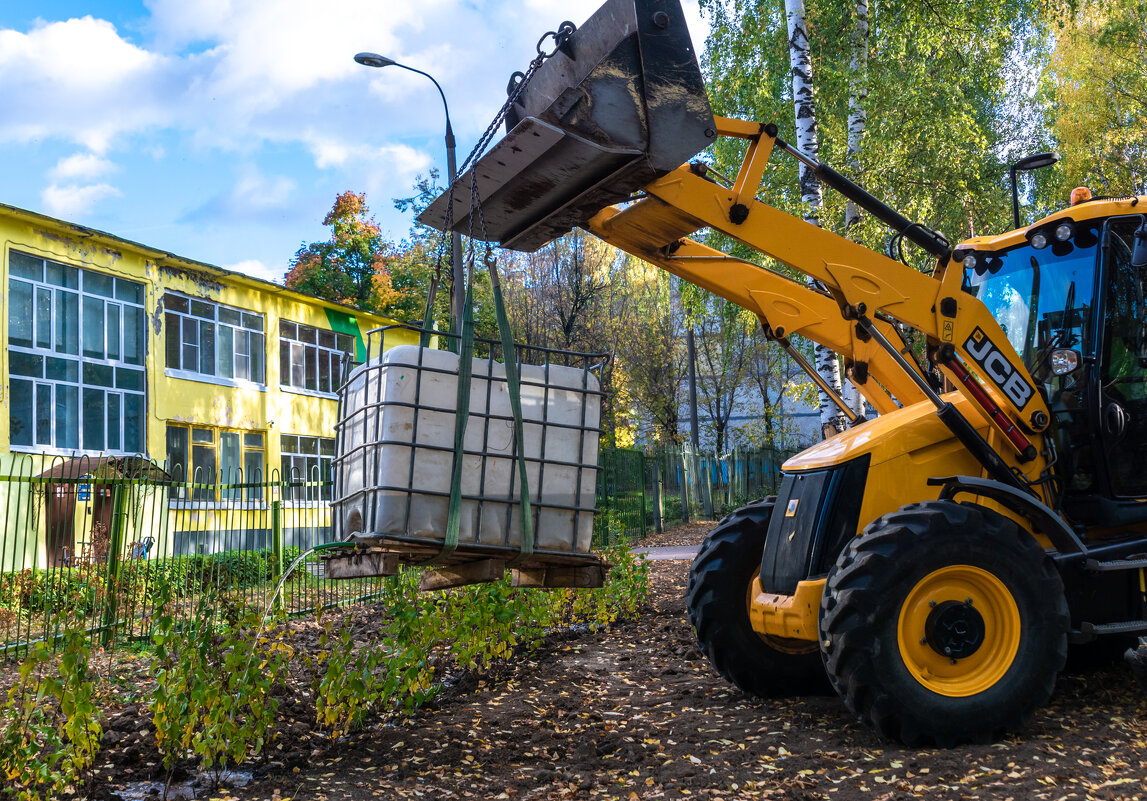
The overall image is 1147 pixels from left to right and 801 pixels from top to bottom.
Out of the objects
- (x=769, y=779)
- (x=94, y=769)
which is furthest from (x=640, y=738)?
(x=94, y=769)

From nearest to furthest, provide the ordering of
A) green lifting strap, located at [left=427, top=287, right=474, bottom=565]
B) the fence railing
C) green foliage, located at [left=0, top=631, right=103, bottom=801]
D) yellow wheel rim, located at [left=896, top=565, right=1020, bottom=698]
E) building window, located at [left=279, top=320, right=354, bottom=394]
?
green foliage, located at [left=0, top=631, right=103, bottom=801], green lifting strap, located at [left=427, top=287, right=474, bottom=565], yellow wheel rim, located at [left=896, top=565, right=1020, bottom=698], the fence railing, building window, located at [left=279, top=320, right=354, bottom=394]

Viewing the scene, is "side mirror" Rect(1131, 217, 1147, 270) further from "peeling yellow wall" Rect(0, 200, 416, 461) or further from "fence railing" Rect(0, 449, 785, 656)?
"peeling yellow wall" Rect(0, 200, 416, 461)

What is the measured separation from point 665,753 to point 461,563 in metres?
1.53

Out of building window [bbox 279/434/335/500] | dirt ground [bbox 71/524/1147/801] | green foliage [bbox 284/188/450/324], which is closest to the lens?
dirt ground [bbox 71/524/1147/801]

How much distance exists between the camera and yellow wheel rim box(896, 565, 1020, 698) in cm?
536

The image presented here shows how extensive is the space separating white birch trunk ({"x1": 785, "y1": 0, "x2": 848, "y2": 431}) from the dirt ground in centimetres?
597

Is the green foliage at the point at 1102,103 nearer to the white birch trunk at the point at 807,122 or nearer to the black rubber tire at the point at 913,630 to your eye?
the white birch trunk at the point at 807,122

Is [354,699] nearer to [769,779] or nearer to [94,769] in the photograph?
[94,769]

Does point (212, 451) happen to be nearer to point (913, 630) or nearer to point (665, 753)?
point (665, 753)

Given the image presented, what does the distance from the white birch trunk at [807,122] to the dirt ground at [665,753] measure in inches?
235

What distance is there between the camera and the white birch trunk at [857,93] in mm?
→ 14617

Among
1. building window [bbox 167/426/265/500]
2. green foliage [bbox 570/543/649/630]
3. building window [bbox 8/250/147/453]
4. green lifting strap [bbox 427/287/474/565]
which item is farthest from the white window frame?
green lifting strap [bbox 427/287/474/565]

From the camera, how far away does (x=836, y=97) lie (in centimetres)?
1584

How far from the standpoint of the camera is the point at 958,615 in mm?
5395
